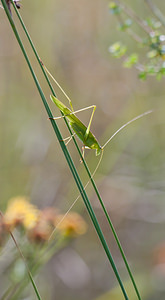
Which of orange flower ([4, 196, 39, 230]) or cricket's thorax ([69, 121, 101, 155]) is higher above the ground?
cricket's thorax ([69, 121, 101, 155])

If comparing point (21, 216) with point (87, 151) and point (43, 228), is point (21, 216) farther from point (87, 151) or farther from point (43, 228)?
point (87, 151)

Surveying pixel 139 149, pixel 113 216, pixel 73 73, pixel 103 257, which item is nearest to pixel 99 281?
pixel 103 257

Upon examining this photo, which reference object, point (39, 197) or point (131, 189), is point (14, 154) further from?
point (131, 189)

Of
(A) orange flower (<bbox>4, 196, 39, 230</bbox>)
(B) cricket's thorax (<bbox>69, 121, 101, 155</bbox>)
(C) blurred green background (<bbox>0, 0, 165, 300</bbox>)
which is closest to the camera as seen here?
(B) cricket's thorax (<bbox>69, 121, 101, 155</bbox>)

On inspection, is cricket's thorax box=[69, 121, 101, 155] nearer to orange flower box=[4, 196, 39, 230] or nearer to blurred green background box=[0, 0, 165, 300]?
orange flower box=[4, 196, 39, 230]

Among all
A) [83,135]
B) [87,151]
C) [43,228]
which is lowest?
[43,228]

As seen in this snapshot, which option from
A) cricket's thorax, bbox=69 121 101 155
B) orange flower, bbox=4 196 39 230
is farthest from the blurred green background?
cricket's thorax, bbox=69 121 101 155

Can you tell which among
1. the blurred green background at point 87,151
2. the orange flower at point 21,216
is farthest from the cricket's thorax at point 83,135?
the blurred green background at point 87,151

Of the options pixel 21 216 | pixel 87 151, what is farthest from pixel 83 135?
pixel 87 151
